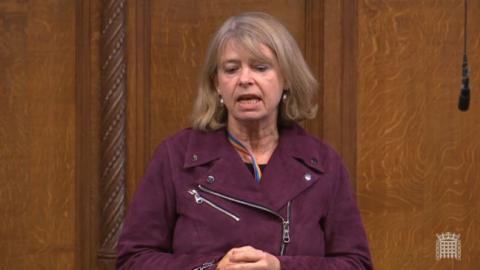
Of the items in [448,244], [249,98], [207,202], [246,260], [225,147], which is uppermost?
[249,98]

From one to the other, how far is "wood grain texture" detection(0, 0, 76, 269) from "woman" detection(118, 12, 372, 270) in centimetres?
88

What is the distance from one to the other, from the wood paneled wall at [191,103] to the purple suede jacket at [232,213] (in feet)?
2.45

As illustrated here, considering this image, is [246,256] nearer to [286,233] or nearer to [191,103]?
[286,233]

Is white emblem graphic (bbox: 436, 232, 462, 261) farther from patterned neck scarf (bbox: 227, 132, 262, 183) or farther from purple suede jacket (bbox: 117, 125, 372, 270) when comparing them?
patterned neck scarf (bbox: 227, 132, 262, 183)

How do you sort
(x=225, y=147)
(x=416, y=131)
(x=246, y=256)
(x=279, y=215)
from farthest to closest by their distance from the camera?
(x=416, y=131) → (x=225, y=147) → (x=279, y=215) → (x=246, y=256)

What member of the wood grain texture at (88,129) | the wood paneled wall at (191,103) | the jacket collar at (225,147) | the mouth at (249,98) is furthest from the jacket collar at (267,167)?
the wood grain texture at (88,129)

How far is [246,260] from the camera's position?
74.9 inches

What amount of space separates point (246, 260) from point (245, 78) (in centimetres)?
42

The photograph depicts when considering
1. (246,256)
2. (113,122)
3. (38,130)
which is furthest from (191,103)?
(246,256)

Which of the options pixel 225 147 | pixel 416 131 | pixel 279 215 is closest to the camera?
pixel 279 215

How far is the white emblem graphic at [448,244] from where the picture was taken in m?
2.83

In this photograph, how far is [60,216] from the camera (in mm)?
2916

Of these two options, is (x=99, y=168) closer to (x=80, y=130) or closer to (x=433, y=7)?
(x=80, y=130)

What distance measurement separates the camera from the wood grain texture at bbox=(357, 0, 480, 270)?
2805 mm
